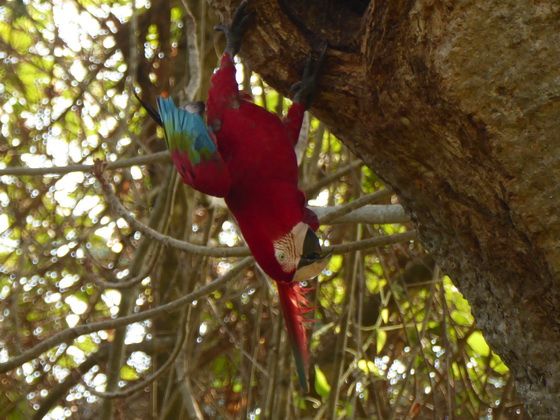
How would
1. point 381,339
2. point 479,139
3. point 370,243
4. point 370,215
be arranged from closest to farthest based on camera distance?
point 479,139 → point 370,243 → point 370,215 → point 381,339

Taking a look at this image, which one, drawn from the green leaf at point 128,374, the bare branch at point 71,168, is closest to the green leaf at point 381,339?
the green leaf at point 128,374

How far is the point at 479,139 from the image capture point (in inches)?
48.6

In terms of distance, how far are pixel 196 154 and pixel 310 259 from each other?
0.42 metres

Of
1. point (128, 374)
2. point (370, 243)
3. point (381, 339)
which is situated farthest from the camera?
point (128, 374)

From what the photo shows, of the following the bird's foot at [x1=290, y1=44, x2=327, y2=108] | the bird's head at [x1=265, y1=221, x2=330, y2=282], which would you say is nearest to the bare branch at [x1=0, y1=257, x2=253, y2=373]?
the bird's head at [x1=265, y1=221, x2=330, y2=282]

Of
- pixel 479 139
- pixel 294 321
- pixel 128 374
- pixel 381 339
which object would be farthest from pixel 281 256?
pixel 128 374

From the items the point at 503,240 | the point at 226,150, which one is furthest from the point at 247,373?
the point at 503,240

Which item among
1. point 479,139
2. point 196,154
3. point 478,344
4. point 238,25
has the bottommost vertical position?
point 479,139

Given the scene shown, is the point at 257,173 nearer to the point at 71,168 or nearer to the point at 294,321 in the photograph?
the point at 294,321

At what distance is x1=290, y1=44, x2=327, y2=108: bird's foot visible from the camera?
157 centimetres

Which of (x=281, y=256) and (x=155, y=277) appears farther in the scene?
(x=155, y=277)

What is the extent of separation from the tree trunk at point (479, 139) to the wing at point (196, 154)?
370 millimetres

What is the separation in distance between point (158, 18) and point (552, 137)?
8.61ft

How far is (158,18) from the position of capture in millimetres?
3414
